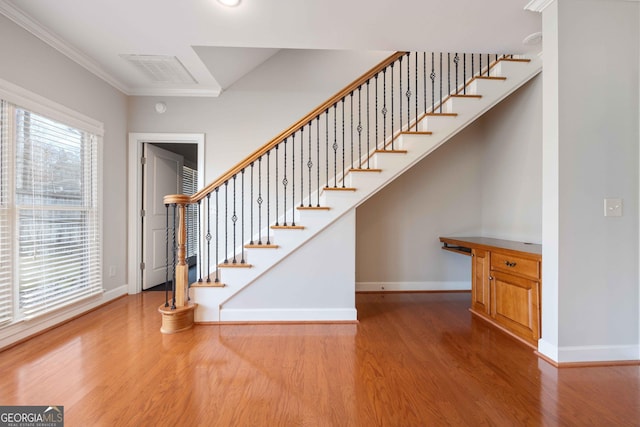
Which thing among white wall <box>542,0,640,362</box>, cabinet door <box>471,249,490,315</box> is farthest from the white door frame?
white wall <box>542,0,640,362</box>

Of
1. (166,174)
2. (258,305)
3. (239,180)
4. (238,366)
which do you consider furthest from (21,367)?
(166,174)

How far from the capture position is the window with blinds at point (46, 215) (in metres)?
2.29

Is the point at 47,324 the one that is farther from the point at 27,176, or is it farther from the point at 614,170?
the point at 614,170

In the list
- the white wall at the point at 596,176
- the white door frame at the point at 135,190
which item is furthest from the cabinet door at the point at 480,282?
the white door frame at the point at 135,190

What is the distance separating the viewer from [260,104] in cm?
386

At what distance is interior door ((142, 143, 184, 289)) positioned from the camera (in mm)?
3867

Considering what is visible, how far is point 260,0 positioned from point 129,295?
3711 mm

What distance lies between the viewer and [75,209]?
2939 mm

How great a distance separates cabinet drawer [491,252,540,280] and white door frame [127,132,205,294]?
11.5ft

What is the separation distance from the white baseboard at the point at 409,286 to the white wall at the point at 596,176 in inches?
73.7

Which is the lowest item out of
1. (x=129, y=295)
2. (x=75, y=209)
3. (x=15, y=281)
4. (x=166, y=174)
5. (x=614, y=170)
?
(x=129, y=295)

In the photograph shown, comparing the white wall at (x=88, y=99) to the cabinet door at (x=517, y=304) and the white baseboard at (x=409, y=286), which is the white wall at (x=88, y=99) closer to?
the white baseboard at (x=409, y=286)

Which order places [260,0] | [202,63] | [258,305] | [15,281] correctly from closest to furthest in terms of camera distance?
[260,0]
[15,281]
[258,305]
[202,63]

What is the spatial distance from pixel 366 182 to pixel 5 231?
10.0ft
